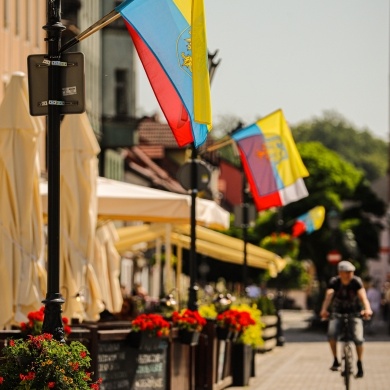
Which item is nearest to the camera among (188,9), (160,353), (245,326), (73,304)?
(188,9)

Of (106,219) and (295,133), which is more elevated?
(295,133)

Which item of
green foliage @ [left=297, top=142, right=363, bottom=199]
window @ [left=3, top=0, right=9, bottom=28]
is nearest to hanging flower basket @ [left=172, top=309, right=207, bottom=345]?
window @ [left=3, top=0, right=9, bottom=28]

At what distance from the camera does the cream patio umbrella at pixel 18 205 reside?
731 inches

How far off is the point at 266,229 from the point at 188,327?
60.5 m

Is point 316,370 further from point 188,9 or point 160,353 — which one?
point 188,9

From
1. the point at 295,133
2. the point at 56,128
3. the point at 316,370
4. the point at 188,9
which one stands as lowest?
the point at 316,370

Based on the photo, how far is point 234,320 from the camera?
21297 mm

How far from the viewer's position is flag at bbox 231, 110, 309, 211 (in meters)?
24.6

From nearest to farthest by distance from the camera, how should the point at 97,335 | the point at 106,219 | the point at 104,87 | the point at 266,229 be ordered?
the point at 97,335
the point at 106,219
the point at 104,87
the point at 266,229

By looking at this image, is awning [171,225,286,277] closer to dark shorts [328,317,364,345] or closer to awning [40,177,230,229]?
awning [40,177,230,229]

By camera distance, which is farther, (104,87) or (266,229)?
(266,229)

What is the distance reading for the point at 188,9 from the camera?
13703 millimetres

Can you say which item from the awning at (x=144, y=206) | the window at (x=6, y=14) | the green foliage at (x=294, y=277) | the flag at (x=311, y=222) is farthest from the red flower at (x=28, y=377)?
the green foliage at (x=294, y=277)

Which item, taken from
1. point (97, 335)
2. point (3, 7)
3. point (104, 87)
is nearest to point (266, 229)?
point (104, 87)
